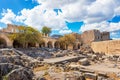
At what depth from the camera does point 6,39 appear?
35375mm

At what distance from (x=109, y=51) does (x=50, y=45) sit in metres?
18.2

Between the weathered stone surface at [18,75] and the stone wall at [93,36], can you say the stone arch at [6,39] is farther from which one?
the stone wall at [93,36]

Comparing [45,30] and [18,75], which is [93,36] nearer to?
[45,30]

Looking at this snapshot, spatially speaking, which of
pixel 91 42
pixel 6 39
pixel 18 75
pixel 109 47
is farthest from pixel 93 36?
pixel 18 75

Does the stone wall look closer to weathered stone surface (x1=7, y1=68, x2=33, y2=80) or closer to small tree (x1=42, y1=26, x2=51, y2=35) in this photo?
small tree (x1=42, y1=26, x2=51, y2=35)

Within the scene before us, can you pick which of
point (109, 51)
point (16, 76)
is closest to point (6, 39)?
point (109, 51)

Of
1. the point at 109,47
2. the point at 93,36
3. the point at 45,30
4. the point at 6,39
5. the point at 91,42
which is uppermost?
the point at 45,30

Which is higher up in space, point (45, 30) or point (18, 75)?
point (45, 30)

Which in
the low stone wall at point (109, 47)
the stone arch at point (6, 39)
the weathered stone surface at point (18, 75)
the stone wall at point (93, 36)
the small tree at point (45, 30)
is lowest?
the weathered stone surface at point (18, 75)

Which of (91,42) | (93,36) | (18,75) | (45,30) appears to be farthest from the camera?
(45,30)

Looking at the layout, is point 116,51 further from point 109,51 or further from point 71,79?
point 71,79

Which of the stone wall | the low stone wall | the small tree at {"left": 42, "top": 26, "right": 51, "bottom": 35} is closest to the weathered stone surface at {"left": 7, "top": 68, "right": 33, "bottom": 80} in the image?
the low stone wall

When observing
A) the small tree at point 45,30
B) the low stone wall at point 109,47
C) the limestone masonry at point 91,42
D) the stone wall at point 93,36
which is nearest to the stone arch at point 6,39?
the limestone masonry at point 91,42

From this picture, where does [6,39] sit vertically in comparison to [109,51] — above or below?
above
